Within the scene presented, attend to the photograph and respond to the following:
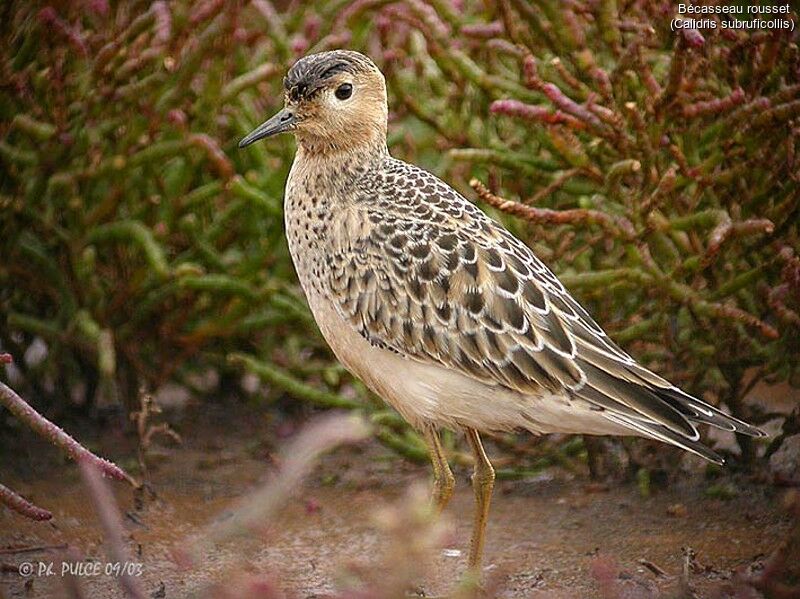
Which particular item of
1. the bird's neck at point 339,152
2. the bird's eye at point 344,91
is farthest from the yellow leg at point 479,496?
the bird's eye at point 344,91

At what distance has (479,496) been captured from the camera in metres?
4.03

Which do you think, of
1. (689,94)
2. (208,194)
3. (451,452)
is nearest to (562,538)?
(451,452)

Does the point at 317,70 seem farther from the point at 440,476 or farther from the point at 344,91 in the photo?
the point at 440,476

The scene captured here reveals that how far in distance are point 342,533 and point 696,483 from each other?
1.31 metres

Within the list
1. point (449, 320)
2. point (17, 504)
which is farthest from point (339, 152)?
point (17, 504)

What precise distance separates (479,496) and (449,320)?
0.67 meters

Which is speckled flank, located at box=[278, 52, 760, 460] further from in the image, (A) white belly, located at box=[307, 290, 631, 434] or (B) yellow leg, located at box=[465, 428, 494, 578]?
(B) yellow leg, located at box=[465, 428, 494, 578]

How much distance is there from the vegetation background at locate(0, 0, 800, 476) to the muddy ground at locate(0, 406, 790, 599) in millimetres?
206

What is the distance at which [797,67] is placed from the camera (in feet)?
13.3

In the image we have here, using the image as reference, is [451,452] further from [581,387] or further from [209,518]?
[581,387]

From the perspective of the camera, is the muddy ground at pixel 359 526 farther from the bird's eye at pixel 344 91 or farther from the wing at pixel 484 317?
the bird's eye at pixel 344 91

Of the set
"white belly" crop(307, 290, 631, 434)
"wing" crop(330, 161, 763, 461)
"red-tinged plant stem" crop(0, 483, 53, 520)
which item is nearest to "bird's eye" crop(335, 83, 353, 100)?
"wing" crop(330, 161, 763, 461)

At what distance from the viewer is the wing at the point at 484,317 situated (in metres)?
3.62

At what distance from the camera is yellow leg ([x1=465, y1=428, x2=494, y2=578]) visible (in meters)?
3.94
